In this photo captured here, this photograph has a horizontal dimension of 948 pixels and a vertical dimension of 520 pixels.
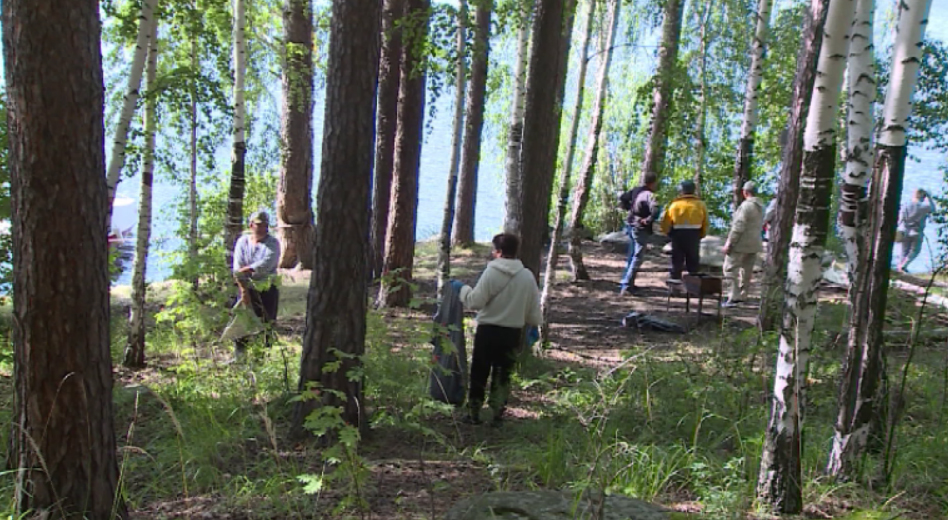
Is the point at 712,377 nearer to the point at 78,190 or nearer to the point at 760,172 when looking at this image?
the point at 78,190

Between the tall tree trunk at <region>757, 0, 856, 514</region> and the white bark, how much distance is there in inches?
25.3

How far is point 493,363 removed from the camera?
6.49m

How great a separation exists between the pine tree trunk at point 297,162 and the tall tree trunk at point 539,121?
6.43 m

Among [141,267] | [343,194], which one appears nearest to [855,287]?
[343,194]

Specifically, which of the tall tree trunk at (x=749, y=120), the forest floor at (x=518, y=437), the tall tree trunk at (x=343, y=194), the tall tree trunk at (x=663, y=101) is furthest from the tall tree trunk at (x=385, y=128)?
the tall tree trunk at (x=749, y=120)

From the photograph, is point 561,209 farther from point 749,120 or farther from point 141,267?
point 749,120

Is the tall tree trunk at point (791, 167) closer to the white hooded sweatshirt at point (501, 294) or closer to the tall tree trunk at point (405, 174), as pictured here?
the white hooded sweatshirt at point (501, 294)

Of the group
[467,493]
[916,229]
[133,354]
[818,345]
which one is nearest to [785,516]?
[467,493]

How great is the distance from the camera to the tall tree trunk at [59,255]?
Answer: 3482 mm

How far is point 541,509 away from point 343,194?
110 inches

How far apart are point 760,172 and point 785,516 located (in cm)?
1636

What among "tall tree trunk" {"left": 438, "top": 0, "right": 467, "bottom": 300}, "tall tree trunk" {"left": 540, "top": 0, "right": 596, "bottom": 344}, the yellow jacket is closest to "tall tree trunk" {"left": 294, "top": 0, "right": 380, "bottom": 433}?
Result: "tall tree trunk" {"left": 438, "top": 0, "right": 467, "bottom": 300}

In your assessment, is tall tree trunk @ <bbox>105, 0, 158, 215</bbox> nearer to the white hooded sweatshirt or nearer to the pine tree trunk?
the white hooded sweatshirt

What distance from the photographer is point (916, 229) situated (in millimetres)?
13391
